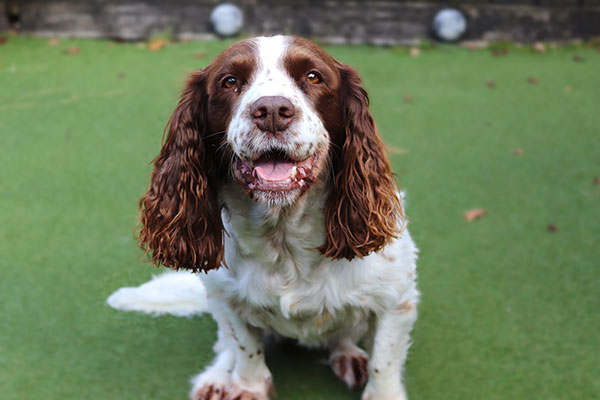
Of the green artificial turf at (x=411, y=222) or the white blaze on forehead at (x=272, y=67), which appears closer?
the white blaze on forehead at (x=272, y=67)

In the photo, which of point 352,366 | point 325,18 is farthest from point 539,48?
point 352,366

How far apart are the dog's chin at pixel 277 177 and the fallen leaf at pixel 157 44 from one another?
5.29 meters

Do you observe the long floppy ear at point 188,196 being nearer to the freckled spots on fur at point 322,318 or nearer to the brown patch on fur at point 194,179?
the brown patch on fur at point 194,179

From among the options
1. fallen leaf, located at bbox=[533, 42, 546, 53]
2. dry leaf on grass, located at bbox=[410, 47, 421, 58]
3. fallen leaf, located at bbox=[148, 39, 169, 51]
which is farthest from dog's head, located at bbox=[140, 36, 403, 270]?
fallen leaf, located at bbox=[533, 42, 546, 53]

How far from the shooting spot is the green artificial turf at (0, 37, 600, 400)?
116 inches

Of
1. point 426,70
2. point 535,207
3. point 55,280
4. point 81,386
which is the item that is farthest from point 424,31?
point 81,386

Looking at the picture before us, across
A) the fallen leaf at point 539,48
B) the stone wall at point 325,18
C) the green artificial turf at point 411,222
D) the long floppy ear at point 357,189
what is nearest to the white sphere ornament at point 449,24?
the stone wall at point 325,18

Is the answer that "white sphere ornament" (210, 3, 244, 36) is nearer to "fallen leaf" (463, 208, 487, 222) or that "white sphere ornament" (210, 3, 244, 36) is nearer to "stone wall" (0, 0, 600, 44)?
"stone wall" (0, 0, 600, 44)

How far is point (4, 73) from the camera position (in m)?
6.43

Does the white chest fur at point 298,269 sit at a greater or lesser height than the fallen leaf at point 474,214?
greater

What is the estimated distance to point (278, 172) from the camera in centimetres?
220

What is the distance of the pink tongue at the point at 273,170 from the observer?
7.19 ft

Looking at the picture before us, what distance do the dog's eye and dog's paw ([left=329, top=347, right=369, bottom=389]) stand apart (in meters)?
1.29

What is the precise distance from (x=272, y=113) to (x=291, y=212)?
0.47m
